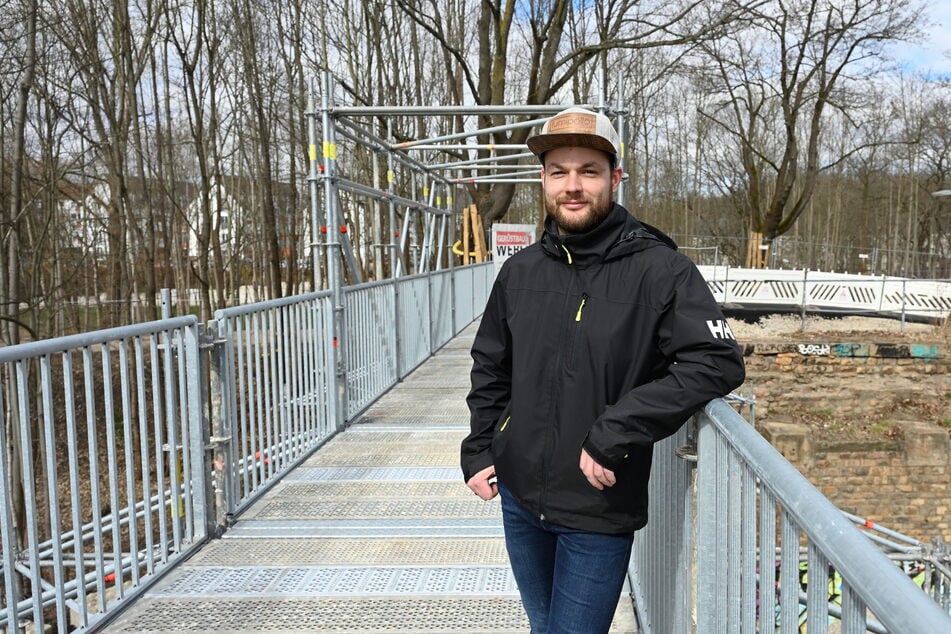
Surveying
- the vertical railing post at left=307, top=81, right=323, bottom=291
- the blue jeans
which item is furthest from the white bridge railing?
the blue jeans

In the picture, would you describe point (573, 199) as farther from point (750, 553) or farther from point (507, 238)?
point (507, 238)

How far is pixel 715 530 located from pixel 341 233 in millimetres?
5890

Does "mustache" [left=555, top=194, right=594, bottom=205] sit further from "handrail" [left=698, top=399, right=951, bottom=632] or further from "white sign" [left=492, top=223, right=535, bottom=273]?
"white sign" [left=492, top=223, right=535, bottom=273]

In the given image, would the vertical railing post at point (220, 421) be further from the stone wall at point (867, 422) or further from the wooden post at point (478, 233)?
the wooden post at point (478, 233)

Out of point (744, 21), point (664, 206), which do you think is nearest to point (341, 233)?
point (744, 21)

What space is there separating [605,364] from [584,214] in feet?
1.46

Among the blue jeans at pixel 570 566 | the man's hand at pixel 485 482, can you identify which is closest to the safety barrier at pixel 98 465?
the man's hand at pixel 485 482

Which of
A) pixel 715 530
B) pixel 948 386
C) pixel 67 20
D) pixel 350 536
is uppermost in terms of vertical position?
pixel 67 20

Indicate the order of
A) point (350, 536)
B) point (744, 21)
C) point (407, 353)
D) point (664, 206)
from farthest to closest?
point (664, 206)
point (744, 21)
point (407, 353)
point (350, 536)

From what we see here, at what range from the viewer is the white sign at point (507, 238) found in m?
16.5

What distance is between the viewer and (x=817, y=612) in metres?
1.37

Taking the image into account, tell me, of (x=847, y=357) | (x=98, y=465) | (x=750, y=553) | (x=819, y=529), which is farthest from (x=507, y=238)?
(x=819, y=529)

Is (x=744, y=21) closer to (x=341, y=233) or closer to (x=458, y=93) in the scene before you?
(x=458, y=93)

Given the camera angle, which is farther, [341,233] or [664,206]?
[664,206]
